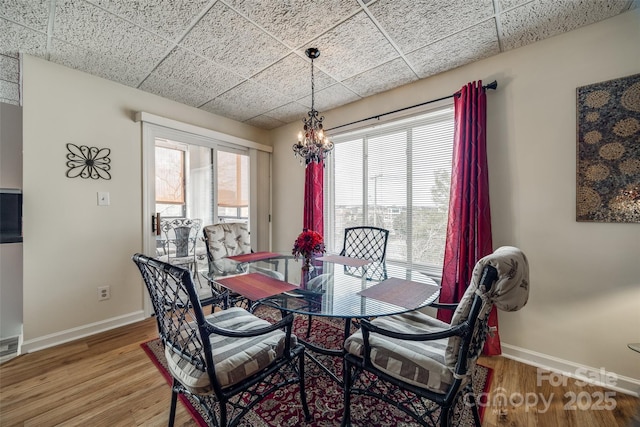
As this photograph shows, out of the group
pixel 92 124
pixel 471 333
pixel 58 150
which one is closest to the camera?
pixel 471 333

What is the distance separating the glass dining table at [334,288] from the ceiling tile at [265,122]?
2.34m

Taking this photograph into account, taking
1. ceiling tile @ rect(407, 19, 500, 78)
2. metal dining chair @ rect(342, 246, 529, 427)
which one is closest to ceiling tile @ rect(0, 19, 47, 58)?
ceiling tile @ rect(407, 19, 500, 78)

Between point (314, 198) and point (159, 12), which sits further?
point (314, 198)

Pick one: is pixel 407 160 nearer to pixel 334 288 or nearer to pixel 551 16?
pixel 551 16

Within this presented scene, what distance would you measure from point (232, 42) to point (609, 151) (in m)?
2.85

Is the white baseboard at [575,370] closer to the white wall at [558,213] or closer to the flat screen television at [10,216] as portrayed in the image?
the white wall at [558,213]

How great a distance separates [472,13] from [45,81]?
11.6 ft

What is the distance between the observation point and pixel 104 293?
2596mm

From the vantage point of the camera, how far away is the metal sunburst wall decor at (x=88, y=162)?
2408 mm

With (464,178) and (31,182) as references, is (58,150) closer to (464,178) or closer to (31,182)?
(31,182)

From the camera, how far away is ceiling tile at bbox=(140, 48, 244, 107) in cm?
229

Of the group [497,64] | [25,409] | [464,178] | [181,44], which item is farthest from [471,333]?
[181,44]

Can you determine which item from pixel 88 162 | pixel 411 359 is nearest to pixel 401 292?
pixel 411 359

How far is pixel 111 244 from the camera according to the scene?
2650mm
